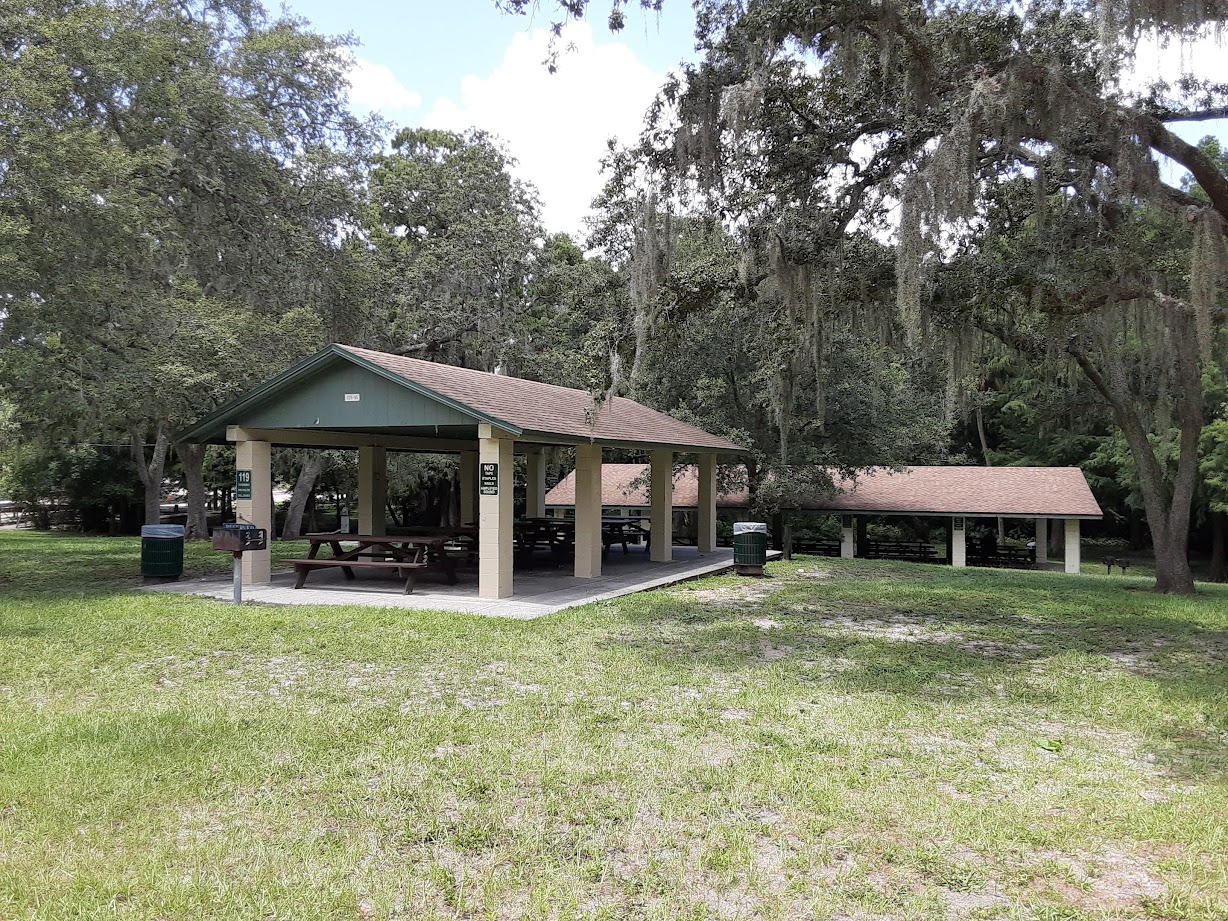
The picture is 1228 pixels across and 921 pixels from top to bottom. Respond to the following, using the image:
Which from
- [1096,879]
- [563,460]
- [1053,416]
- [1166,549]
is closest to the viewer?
[1096,879]

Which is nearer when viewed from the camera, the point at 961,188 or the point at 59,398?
the point at 961,188

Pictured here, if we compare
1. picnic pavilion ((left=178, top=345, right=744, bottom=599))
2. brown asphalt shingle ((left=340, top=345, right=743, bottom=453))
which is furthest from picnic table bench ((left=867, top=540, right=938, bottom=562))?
picnic pavilion ((left=178, top=345, right=744, bottom=599))

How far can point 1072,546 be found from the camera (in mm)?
22547

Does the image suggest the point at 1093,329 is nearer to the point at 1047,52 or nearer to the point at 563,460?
the point at 1047,52

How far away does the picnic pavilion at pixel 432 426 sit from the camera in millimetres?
10844

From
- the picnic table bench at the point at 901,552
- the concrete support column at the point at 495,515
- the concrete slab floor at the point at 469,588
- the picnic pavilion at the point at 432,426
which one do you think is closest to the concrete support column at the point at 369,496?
the picnic pavilion at the point at 432,426

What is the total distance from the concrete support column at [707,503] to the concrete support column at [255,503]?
899 centimetres

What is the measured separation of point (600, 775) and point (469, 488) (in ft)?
52.4

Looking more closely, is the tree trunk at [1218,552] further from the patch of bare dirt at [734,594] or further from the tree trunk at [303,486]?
the tree trunk at [303,486]

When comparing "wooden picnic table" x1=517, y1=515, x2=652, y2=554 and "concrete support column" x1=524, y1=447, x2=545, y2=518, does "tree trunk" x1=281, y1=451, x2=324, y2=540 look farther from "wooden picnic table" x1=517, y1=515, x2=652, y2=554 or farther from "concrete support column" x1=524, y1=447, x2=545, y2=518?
"wooden picnic table" x1=517, y1=515, x2=652, y2=554

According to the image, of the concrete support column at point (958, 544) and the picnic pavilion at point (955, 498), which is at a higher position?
the picnic pavilion at point (955, 498)

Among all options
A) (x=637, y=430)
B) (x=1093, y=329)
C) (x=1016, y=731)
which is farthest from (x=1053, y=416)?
(x=1016, y=731)

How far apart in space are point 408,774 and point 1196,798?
4.04 m

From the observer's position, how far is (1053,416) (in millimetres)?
18047
